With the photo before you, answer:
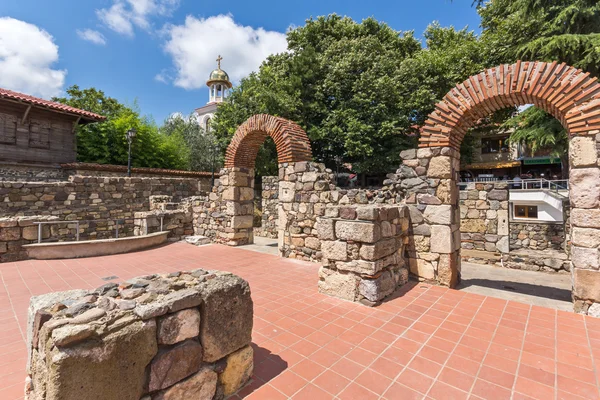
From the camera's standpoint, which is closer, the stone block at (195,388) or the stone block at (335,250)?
the stone block at (195,388)

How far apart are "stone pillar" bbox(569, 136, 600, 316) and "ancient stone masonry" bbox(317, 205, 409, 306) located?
2336mm

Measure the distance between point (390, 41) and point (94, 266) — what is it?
1934 centimetres

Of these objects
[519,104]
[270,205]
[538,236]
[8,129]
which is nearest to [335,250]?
[519,104]

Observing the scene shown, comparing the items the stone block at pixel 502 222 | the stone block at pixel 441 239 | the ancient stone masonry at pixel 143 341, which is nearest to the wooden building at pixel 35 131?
the ancient stone masonry at pixel 143 341

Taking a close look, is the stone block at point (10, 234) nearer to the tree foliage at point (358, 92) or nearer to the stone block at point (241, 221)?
the stone block at point (241, 221)

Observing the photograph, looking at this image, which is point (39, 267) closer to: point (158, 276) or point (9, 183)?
point (158, 276)

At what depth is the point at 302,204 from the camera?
6.73 meters

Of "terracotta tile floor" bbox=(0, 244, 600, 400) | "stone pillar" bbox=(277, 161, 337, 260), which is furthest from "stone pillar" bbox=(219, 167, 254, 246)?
"terracotta tile floor" bbox=(0, 244, 600, 400)

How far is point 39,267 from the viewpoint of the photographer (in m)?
5.71

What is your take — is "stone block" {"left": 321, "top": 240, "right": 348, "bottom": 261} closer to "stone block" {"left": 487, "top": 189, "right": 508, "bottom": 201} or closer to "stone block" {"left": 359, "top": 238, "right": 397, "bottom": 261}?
"stone block" {"left": 359, "top": 238, "right": 397, "bottom": 261}

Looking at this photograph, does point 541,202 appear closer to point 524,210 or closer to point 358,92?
point 524,210

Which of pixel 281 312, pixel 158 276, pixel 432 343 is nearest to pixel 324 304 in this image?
pixel 281 312

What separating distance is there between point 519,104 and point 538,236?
7237 millimetres

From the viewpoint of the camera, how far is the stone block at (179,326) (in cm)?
180
